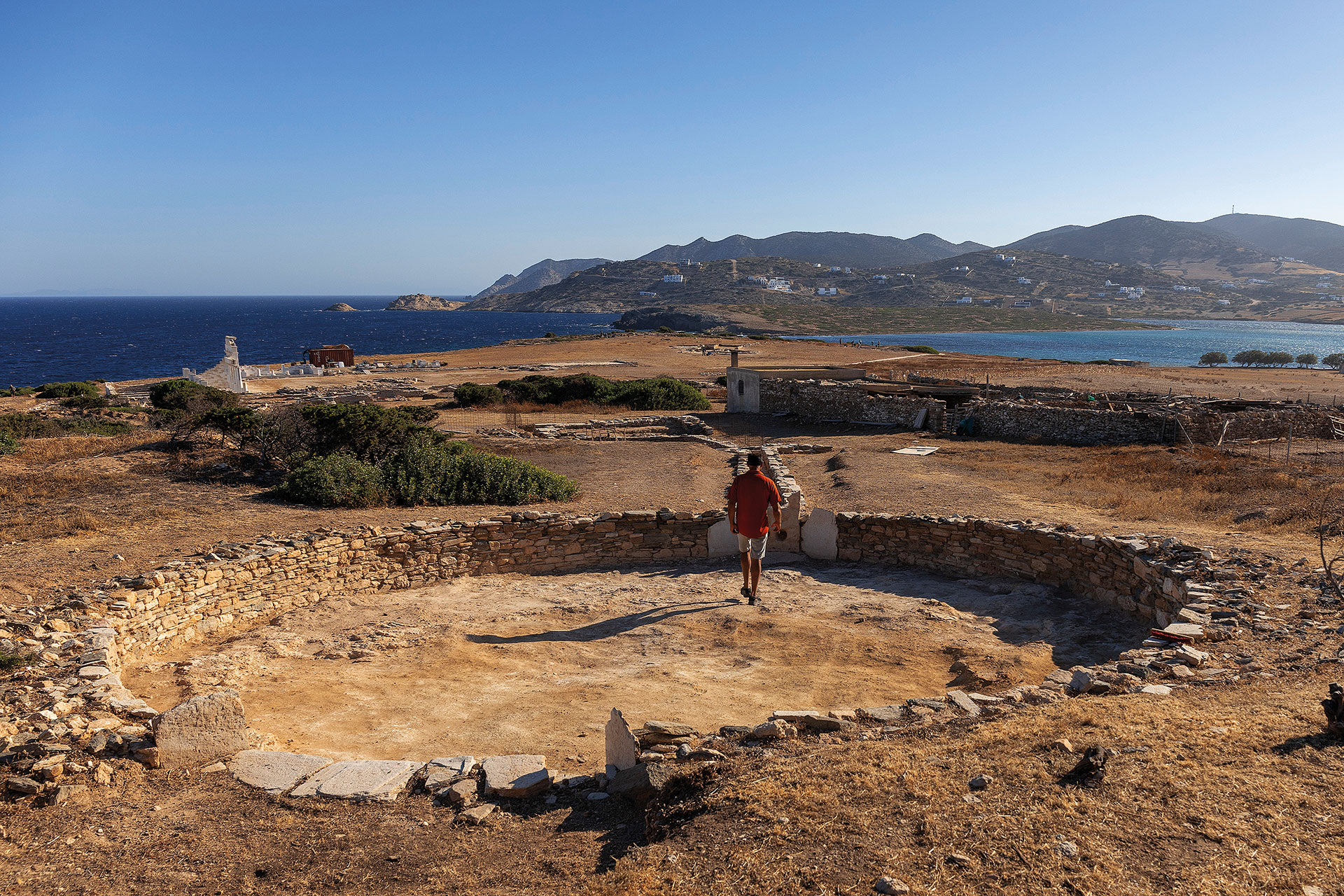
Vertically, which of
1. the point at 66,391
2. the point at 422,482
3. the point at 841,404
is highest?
the point at 66,391

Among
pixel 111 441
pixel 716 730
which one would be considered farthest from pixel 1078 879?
pixel 111 441

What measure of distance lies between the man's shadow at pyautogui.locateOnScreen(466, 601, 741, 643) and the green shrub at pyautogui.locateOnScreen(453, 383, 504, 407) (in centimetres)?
2421

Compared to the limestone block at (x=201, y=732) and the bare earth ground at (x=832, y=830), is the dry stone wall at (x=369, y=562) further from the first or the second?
the bare earth ground at (x=832, y=830)

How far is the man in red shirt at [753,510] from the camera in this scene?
937 cm

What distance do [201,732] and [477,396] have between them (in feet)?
91.8

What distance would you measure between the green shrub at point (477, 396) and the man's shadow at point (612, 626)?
24.2 metres

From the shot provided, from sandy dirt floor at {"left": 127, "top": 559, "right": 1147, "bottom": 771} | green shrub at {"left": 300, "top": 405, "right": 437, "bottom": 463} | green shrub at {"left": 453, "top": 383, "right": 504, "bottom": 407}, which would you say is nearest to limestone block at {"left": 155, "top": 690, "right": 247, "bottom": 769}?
sandy dirt floor at {"left": 127, "top": 559, "right": 1147, "bottom": 771}

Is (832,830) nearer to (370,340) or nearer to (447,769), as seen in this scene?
(447,769)

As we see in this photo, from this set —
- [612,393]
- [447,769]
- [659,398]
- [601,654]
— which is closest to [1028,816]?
[447,769]

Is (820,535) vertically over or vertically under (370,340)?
under

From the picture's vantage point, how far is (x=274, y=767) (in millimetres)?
5355

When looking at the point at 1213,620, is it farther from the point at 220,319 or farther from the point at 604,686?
the point at 220,319

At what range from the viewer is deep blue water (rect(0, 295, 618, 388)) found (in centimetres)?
7944

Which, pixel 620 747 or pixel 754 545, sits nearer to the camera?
pixel 620 747
